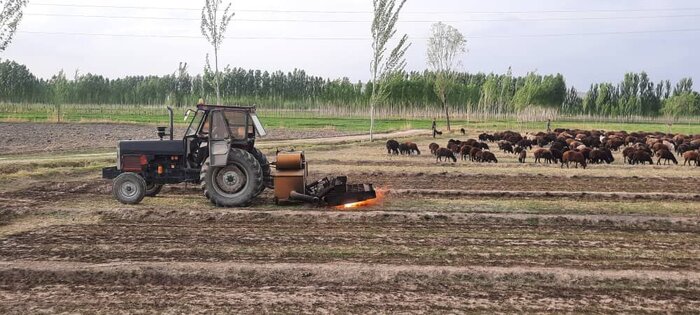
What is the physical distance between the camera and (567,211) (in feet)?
39.3

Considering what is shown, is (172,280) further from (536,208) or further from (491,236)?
(536,208)

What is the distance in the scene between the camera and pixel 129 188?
1225 cm

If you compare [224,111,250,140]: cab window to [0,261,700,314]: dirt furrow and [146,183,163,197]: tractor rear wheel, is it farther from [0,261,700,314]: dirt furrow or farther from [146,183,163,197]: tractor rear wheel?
[0,261,700,314]: dirt furrow

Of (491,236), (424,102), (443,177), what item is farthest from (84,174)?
(424,102)

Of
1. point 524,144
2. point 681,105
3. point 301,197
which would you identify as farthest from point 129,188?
point 681,105

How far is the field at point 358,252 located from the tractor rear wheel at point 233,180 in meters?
0.33

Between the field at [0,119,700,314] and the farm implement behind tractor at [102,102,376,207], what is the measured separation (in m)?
Answer: 0.40

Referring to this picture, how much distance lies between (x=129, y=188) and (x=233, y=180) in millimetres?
2275

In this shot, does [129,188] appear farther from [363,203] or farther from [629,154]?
[629,154]

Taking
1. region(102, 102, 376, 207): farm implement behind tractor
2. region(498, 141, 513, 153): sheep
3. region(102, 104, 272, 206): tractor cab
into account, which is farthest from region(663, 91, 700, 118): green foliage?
region(102, 104, 272, 206): tractor cab

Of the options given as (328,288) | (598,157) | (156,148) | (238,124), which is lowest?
(328,288)

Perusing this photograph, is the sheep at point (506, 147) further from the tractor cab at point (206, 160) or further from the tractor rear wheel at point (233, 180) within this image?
the tractor rear wheel at point (233, 180)

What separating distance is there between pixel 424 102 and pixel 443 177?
61.8 metres

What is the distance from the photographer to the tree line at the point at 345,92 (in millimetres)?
75750
